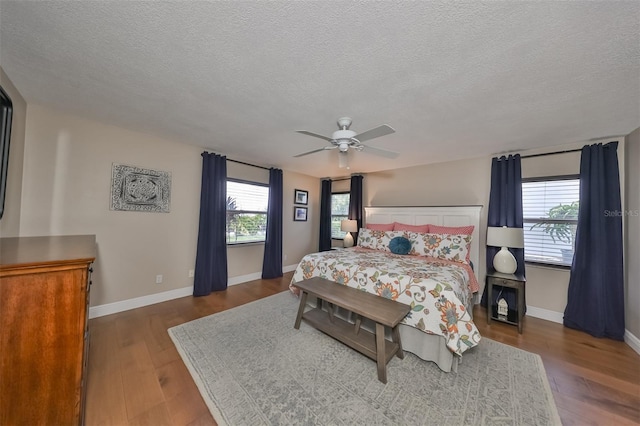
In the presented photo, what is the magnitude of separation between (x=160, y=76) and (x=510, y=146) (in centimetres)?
403

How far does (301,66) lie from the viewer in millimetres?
1498

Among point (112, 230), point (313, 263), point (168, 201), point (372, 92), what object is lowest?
point (313, 263)

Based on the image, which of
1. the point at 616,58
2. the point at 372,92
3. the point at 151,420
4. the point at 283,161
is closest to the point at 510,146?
the point at 616,58

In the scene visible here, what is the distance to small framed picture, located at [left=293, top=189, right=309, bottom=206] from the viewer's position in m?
5.06

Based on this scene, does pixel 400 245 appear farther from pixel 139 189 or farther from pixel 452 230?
pixel 139 189

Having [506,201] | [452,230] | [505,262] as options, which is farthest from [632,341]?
[452,230]

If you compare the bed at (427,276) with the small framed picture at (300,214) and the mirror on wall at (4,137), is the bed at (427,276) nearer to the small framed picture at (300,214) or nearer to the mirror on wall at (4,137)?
the small framed picture at (300,214)

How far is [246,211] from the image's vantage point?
4227 millimetres

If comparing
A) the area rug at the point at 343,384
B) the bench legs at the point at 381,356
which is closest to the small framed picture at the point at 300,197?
the area rug at the point at 343,384

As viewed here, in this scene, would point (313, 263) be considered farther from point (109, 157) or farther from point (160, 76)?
point (109, 157)

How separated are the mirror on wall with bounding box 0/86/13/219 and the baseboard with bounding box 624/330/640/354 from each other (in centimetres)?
592

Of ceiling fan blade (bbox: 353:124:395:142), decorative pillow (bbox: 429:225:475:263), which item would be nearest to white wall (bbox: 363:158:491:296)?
decorative pillow (bbox: 429:225:475:263)

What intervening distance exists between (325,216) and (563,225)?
3.99m

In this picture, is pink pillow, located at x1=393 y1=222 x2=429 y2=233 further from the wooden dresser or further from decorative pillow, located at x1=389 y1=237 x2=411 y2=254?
the wooden dresser
